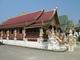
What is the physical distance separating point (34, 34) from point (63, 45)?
22.7 feet

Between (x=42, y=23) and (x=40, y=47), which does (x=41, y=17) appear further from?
(x=40, y=47)

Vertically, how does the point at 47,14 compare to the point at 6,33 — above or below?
above

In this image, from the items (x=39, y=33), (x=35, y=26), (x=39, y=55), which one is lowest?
(x=39, y=55)

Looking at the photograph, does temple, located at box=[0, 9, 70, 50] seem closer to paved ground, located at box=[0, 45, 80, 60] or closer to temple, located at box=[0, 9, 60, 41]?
temple, located at box=[0, 9, 60, 41]

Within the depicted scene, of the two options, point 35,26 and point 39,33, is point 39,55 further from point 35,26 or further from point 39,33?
point 35,26

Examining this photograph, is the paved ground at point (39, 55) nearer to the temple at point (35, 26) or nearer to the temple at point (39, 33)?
the temple at point (39, 33)

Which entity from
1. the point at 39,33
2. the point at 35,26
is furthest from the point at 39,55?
the point at 35,26

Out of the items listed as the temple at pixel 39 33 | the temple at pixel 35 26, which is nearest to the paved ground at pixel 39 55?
the temple at pixel 39 33

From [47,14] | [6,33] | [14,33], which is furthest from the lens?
[6,33]

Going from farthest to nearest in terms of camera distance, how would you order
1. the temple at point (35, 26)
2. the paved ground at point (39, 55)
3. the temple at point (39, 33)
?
the temple at point (35, 26) < the temple at point (39, 33) < the paved ground at point (39, 55)

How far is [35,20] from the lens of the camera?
Answer: 32.7m

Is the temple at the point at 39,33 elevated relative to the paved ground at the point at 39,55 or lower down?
elevated

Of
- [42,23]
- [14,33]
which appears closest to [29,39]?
[42,23]

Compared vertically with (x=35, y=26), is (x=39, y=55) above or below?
below
